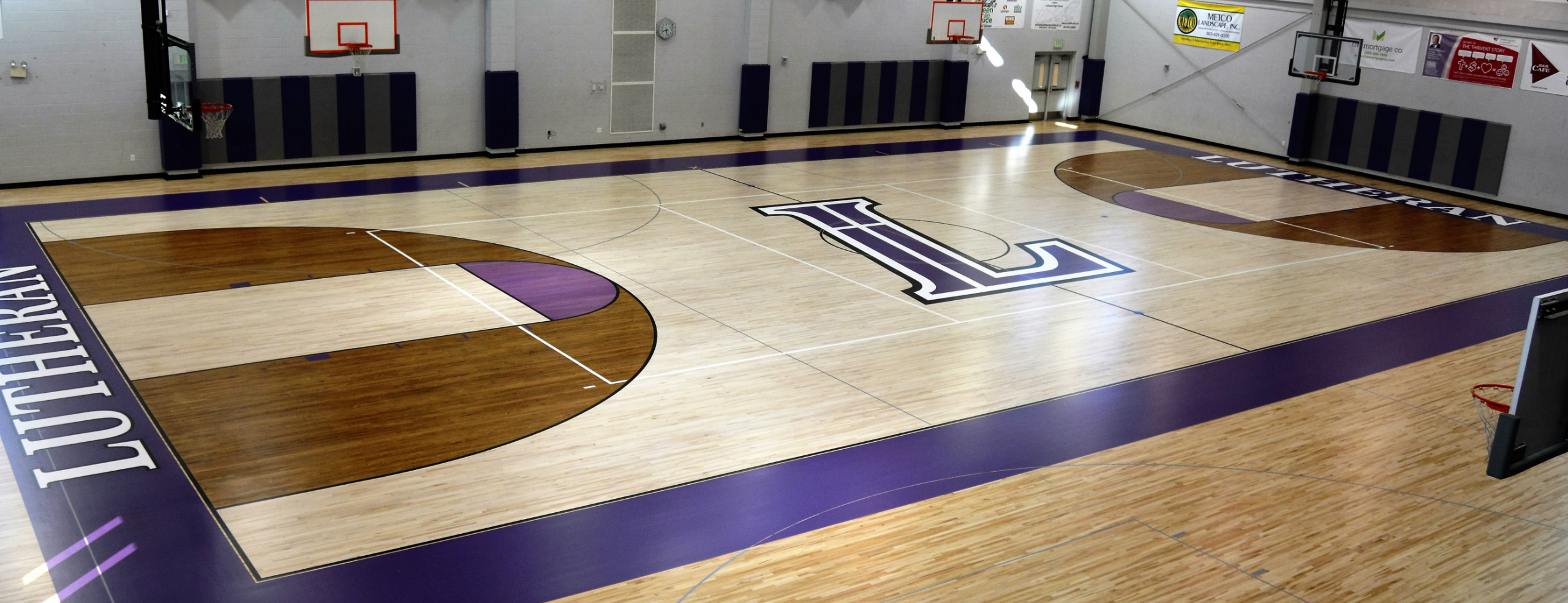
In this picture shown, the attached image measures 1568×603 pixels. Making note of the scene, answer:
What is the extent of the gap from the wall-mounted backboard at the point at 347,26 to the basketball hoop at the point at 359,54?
0.05 meters

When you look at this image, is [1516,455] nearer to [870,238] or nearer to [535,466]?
[535,466]

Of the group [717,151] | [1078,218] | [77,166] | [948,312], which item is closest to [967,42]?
[717,151]

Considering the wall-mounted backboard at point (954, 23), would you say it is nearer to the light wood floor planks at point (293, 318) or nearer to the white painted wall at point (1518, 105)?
the white painted wall at point (1518, 105)

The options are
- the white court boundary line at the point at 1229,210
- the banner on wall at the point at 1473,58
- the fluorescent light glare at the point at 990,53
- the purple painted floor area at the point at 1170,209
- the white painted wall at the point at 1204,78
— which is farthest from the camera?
the fluorescent light glare at the point at 990,53

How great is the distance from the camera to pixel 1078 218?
17.3 meters

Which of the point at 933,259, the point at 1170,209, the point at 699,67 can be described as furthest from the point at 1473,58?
the point at 699,67

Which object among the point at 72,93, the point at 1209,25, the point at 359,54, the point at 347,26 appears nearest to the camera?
the point at 72,93

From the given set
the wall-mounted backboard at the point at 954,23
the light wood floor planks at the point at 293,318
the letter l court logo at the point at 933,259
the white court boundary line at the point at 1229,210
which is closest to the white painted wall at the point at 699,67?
the wall-mounted backboard at the point at 954,23

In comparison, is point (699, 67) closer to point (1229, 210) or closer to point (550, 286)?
point (1229, 210)

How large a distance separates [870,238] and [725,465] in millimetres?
7248

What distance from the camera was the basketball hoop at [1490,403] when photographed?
995 cm

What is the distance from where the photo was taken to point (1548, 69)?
1931 cm

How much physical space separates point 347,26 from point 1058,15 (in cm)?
1557

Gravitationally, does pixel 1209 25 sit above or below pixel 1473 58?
above
